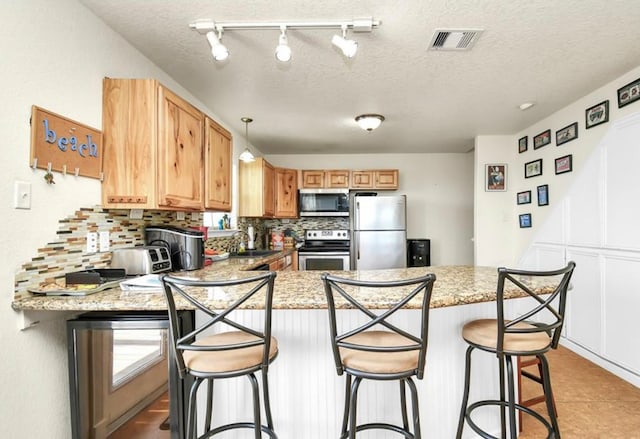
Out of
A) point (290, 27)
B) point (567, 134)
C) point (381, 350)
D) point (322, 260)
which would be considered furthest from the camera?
point (322, 260)

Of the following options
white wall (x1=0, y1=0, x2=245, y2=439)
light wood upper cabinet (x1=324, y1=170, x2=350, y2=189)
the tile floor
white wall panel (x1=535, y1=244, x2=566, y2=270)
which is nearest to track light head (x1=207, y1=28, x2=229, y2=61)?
white wall (x1=0, y1=0, x2=245, y2=439)

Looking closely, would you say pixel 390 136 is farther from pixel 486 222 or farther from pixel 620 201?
→ pixel 620 201

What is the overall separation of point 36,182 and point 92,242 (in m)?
0.40

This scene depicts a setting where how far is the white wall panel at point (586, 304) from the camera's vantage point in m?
2.64

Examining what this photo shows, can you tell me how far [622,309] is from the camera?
2.41 m

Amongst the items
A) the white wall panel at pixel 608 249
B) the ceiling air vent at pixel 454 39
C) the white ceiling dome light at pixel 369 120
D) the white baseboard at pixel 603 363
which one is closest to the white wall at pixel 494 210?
the white wall panel at pixel 608 249

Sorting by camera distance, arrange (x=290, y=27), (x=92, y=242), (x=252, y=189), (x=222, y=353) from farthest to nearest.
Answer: (x=252, y=189)
(x=290, y=27)
(x=92, y=242)
(x=222, y=353)

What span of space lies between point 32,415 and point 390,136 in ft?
12.9

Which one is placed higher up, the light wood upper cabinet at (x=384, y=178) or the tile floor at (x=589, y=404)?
the light wood upper cabinet at (x=384, y=178)

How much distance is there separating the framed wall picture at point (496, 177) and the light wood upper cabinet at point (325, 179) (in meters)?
1.86

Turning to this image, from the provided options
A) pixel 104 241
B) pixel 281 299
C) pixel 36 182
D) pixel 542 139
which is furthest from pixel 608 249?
pixel 36 182

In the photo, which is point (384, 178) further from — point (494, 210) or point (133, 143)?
point (133, 143)

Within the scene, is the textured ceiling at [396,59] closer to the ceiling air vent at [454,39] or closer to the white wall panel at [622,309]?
the ceiling air vent at [454,39]

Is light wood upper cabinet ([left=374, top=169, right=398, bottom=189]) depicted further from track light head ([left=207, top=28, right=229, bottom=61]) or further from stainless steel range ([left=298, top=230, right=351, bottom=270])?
track light head ([left=207, top=28, right=229, bottom=61])
